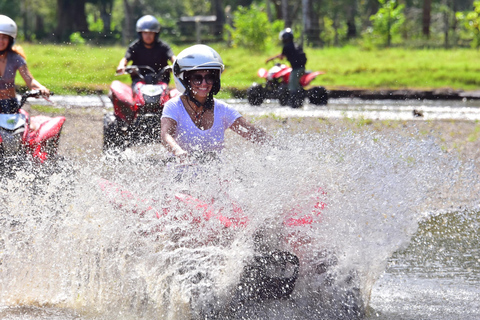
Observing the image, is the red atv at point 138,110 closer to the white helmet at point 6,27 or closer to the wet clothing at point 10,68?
the wet clothing at point 10,68

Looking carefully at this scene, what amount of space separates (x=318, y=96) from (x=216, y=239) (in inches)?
438

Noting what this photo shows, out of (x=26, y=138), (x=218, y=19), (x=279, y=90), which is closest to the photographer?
(x=26, y=138)

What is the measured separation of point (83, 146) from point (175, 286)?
601 cm

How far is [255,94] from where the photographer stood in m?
15.1

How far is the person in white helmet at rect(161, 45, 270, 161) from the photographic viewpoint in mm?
5156

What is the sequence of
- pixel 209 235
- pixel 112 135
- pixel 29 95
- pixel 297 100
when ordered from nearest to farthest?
pixel 209 235 → pixel 29 95 → pixel 112 135 → pixel 297 100

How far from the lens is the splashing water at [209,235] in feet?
14.4

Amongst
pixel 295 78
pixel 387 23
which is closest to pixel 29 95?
pixel 295 78

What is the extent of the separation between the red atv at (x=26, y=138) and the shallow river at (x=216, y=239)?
1.35 meters

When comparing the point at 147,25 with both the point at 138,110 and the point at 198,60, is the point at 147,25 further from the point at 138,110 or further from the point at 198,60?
the point at 198,60

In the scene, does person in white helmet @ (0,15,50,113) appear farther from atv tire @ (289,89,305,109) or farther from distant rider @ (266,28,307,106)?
distant rider @ (266,28,307,106)

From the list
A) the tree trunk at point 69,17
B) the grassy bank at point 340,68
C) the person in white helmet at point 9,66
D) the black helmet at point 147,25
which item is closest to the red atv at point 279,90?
the grassy bank at point 340,68

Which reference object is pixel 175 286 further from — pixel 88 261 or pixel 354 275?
pixel 354 275

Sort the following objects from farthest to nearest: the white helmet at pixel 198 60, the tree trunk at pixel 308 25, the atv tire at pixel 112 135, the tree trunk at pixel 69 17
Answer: the tree trunk at pixel 69 17 < the tree trunk at pixel 308 25 < the atv tire at pixel 112 135 < the white helmet at pixel 198 60
